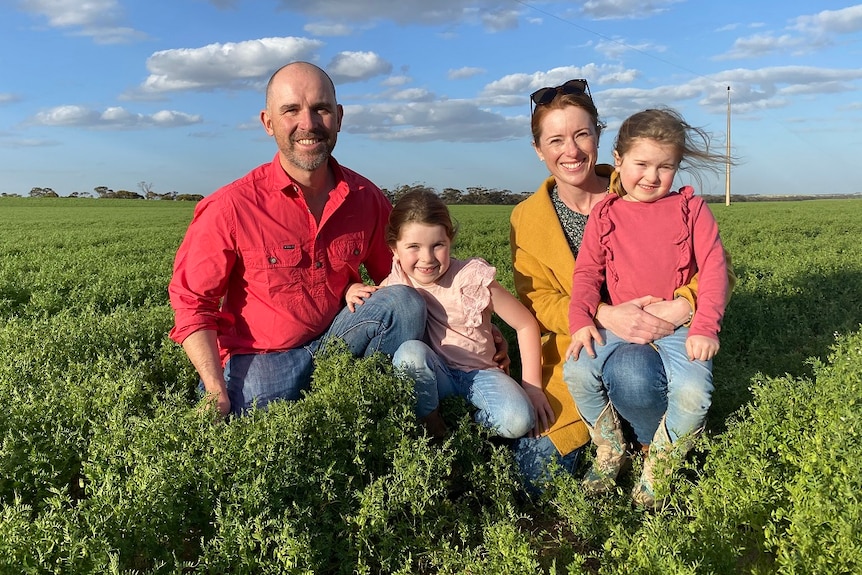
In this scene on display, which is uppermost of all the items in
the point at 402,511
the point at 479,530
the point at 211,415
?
the point at 211,415

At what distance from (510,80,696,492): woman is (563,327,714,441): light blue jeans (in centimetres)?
5

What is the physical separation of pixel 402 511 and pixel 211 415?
3.65ft

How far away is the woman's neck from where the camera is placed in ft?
14.3

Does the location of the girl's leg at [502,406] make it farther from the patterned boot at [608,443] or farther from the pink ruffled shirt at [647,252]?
the pink ruffled shirt at [647,252]

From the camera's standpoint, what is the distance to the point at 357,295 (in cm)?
429

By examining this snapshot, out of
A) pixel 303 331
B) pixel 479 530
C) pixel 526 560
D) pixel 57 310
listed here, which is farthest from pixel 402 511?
pixel 57 310

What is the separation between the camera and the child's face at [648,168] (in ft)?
11.7

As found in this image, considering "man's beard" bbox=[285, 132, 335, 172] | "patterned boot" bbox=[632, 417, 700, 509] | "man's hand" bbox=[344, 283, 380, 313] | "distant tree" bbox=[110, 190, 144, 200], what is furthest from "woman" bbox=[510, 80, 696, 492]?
"distant tree" bbox=[110, 190, 144, 200]

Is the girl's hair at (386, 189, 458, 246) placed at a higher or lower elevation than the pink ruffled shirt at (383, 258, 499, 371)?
higher

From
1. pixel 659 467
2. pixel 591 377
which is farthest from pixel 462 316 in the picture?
pixel 659 467

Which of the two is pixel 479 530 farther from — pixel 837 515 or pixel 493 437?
pixel 837 515

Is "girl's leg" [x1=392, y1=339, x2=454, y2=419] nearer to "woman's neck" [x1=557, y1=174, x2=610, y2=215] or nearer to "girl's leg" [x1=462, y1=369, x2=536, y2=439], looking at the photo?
"girl's leg" [x1=462, y1=369, x2=536, y2=439]

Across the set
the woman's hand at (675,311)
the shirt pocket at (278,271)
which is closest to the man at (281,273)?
the shirt pocket at (278,271)

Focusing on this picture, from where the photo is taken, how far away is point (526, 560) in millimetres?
2625
